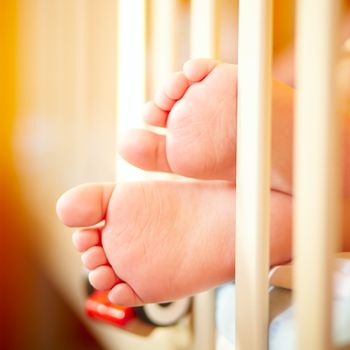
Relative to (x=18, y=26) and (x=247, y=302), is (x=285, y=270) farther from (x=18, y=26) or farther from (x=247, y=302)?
(x=18, y=26)

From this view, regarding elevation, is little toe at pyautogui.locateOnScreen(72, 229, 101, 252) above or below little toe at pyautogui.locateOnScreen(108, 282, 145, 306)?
above

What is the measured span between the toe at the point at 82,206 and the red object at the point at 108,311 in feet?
1.17

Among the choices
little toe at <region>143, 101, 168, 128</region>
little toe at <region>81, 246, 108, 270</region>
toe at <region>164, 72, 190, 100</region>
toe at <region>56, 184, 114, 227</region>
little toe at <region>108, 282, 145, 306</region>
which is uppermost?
toe at <region>164, 72, 190, 100</region>

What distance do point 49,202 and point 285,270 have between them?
925 mm

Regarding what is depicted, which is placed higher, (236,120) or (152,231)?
(236,120)

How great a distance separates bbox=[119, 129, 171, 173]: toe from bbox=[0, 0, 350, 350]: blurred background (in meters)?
0.54

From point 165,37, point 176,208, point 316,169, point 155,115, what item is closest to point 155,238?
point 176,208

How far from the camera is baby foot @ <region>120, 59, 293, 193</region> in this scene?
0.48 meters

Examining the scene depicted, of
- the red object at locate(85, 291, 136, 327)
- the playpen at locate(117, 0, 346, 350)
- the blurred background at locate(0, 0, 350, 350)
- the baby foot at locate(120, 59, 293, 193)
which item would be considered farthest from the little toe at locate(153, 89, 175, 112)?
the blurred background at locate(0, 0, 350, 350)

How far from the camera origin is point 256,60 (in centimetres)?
43

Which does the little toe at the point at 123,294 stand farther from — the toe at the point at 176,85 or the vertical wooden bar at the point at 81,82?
the vertical wooden bar at the point at 81,82

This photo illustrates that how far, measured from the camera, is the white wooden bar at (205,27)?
58 cm

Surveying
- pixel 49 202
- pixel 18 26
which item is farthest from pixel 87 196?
pixel 18 26

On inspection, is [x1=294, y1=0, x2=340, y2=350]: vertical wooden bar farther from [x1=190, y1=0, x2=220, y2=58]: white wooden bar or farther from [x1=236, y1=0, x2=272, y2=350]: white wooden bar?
[x1=190, y1=0, x2=220, y2=58]: white wooden bar
